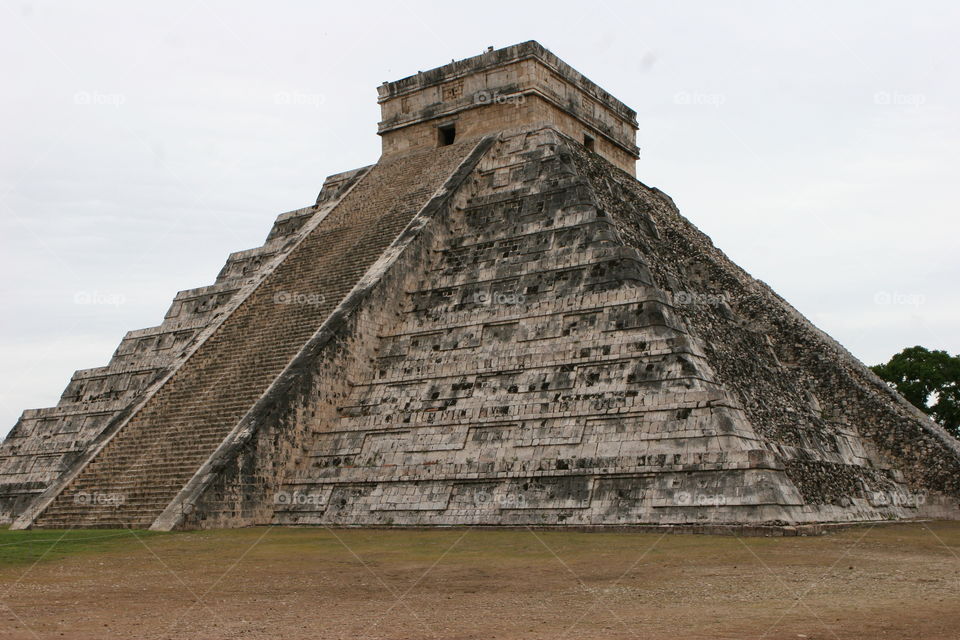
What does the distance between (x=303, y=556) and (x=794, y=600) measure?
19.9ft

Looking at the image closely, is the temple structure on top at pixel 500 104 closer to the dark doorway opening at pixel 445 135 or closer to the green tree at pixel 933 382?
the dark doorway opening at pixel 445 135

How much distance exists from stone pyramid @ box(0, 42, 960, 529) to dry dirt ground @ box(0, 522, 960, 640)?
1124 mm

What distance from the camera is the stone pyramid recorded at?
14.4 m

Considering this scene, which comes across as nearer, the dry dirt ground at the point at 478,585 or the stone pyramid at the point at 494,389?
the dry dirt ground at the point at 478,585

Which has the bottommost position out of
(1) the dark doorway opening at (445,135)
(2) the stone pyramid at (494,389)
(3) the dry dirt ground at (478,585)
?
(3) the dry dirt ground at (478,585)

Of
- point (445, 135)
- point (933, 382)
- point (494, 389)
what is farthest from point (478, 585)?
point (933, 382)

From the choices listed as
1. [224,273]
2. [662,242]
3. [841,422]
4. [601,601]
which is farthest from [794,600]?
[224,273]

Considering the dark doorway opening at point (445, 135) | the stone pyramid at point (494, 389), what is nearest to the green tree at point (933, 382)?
the stone pyramid at point (494, 389)

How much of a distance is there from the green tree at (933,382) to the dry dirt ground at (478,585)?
15.6m

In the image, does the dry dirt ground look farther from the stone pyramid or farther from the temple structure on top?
the temple structure on top

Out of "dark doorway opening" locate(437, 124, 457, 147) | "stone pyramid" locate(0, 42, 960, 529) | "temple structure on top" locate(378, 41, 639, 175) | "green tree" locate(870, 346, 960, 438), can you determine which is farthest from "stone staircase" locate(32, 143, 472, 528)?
"green tree" locate(870, 346, 960, 438)

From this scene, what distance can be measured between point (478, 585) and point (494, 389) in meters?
6.53

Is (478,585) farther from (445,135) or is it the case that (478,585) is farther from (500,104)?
(445,135)

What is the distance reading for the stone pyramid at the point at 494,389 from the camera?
47.2ft
